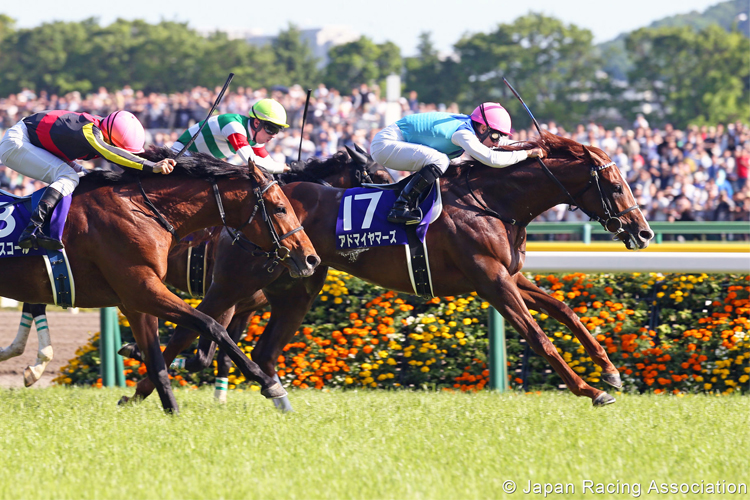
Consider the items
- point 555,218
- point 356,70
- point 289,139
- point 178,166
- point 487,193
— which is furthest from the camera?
point 356,70

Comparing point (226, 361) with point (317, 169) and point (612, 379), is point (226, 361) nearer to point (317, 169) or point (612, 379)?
point (317, 169)

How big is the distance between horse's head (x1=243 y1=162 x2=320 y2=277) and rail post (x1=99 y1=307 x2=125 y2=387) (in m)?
1.87

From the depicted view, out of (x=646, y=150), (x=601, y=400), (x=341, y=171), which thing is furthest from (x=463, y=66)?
(x=601, y=400)

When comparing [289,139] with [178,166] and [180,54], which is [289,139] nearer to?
[178,166]

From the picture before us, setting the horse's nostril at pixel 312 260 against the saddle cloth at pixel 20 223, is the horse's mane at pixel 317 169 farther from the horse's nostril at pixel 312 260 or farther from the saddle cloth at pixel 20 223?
the saddle cloth at pixel 20 223

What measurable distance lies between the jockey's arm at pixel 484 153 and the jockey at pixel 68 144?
169 cm

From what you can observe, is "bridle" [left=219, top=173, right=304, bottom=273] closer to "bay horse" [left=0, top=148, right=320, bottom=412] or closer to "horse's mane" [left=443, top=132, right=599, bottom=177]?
"bay horse" [left=0, top=148, right=320, bottom=412]

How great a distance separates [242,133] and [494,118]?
156 centimetres

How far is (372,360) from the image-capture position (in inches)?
255

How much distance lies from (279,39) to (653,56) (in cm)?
2393

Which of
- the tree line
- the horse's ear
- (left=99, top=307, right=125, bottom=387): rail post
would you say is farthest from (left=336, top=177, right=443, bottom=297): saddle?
the tree line

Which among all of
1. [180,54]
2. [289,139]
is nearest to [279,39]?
[180,54]

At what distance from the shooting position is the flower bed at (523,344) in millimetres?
6207

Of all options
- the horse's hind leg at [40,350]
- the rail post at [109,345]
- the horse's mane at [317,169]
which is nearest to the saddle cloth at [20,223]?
the horse's hind leg at [40,350]
